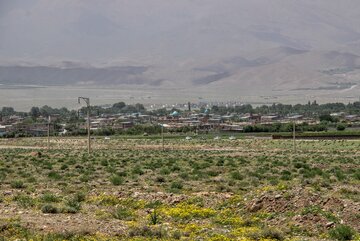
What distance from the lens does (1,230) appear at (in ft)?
42.0

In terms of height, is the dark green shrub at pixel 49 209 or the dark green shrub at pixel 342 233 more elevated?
the dark green shrub at pixel 49 209

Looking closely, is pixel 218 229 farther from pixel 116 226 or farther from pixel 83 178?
pixel 83 178

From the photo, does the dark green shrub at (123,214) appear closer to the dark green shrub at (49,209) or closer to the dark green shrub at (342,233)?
the dark green shrub at (49,209)

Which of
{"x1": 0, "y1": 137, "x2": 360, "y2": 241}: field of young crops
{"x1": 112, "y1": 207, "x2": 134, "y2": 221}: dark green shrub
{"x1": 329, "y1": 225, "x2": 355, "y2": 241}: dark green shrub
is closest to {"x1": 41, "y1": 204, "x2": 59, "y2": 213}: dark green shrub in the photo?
{"x1": 0, "y1": 137, "x2": 360, "y2": 241}: field of young crops

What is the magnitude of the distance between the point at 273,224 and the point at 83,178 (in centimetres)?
1124

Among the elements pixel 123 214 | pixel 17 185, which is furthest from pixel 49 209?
pixel 17 185

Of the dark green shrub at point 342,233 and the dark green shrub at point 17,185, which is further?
the dark green shrub at point 17,185

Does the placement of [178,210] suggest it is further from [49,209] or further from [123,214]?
[49,209]

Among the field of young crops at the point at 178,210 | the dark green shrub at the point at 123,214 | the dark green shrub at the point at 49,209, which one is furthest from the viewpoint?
the dark green shrub at the point at 49,209

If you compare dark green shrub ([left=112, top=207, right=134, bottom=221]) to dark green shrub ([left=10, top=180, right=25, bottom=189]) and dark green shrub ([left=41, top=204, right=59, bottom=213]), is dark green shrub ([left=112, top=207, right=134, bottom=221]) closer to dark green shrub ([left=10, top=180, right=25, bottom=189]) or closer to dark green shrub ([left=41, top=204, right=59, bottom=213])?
dark green shrub ([left=41, top=204, right=59, bottom=213])

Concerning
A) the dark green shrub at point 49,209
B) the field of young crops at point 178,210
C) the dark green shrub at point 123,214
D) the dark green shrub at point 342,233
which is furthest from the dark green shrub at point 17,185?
the dark green shrub at point 342,233

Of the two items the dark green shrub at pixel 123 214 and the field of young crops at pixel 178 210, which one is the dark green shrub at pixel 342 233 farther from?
the dark green shrub at pixel 123 214

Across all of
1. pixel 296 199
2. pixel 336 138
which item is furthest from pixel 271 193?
pixel 336 138

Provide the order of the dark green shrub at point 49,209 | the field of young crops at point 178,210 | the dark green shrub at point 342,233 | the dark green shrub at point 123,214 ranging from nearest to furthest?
1. the dark green shrub at point 342,233
2. the field of young crops at point 178,210
3. the dark green shrub at point 123,214
4. the dark green shrub at point 49,209
